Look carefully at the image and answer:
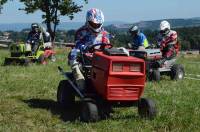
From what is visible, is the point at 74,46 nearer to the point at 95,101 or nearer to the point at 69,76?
the point at 69,76

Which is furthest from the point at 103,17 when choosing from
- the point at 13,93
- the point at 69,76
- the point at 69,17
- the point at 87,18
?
the point at 69,17

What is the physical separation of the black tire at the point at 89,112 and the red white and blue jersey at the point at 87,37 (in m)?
1.52

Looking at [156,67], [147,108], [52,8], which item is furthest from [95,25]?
[52,8]

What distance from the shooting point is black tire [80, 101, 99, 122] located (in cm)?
804

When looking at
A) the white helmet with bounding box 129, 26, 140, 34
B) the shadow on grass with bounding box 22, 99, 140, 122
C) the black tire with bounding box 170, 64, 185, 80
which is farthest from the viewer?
the white helmet with bounding box 129, 26, 140, 34

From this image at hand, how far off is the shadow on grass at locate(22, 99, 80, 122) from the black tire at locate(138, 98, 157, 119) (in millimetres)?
1031

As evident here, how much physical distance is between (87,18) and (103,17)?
267mm

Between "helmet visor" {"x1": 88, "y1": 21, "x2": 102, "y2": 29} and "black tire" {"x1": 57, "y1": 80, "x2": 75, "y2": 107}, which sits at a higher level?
"helmet visor" {"x1": 88, "y1": 21, "x2": 102, "y2": 29}

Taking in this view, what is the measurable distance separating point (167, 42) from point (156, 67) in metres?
0.91

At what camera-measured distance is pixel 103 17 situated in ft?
30.0

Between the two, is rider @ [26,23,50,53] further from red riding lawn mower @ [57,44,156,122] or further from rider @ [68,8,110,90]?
red riding lawn mower @ [57,44,156,122]

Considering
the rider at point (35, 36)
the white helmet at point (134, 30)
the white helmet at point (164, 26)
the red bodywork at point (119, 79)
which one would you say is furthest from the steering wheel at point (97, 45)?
the rider at point (35, 36)

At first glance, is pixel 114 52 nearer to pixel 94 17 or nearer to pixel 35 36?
pixel 94 17

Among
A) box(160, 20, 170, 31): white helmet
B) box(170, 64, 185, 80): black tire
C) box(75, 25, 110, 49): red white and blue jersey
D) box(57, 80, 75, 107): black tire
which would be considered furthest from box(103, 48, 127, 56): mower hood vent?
box(160, 20, 170, 31): white helmet
